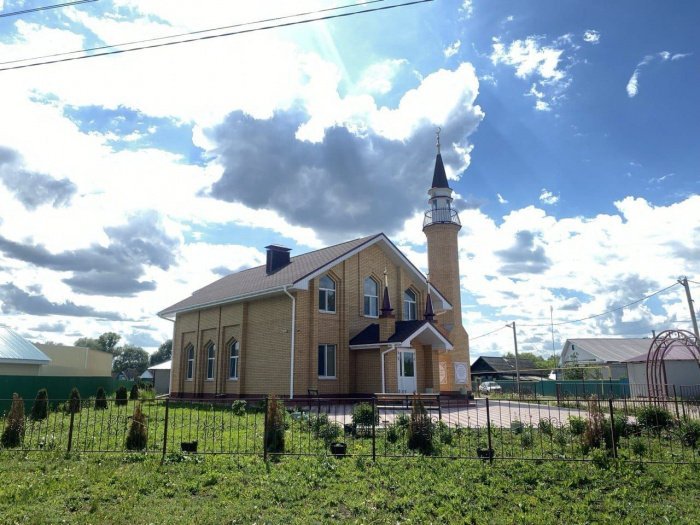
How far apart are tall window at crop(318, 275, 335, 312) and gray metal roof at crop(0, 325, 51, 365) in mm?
16713

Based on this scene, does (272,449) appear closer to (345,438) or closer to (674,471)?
(345,438)

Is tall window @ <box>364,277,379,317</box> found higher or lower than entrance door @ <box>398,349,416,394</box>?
higher

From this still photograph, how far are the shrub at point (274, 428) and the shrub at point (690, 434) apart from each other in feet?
25.5

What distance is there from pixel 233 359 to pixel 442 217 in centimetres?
1366

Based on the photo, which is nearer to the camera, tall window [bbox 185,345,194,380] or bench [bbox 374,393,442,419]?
bench [bbox 374,393,442,419]

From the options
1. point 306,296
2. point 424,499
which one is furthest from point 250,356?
point 424,499

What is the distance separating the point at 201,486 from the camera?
25.7 feet

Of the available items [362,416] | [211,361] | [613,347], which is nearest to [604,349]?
[613,347]

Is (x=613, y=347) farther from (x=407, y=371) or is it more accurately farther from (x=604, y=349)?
(x=407, y=371)

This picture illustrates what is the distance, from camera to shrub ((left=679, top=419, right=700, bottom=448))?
33.8 feet

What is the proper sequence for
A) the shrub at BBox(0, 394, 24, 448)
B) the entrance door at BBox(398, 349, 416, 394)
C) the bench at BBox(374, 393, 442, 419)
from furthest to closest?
the entrance door at BBox(398, 349, 416, 394), the bench at BBox(374, 393, 442, 419), the shrub at BBox(0, 394, 24, 448)

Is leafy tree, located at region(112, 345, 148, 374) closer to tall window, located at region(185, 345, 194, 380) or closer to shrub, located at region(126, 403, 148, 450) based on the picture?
tall window, located at region(185, 345, 194, 380)

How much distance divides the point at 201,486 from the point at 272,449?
2354 mm

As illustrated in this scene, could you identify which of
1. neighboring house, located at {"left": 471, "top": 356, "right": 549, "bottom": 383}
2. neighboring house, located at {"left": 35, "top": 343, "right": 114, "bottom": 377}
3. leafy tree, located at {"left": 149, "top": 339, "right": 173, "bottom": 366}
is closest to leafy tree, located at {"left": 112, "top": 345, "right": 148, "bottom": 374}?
leafy tree, located at {"left": 149, "top": 339, "right": 173, "bottom": 366}
